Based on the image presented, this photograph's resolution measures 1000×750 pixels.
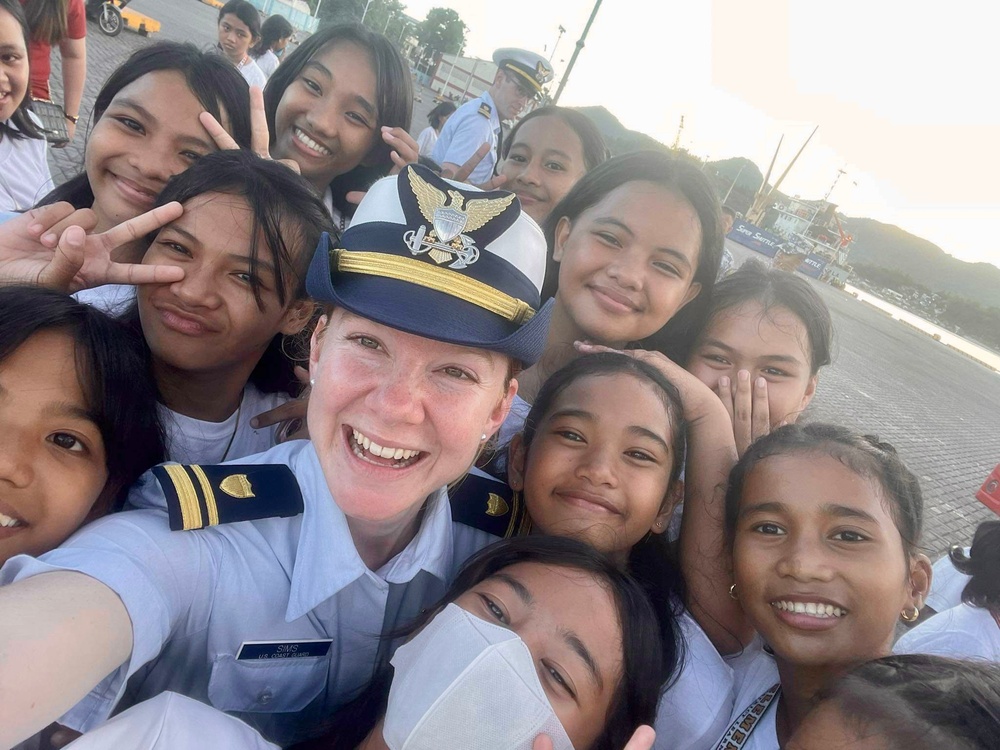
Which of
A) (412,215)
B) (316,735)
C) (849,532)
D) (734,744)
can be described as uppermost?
(412,215)

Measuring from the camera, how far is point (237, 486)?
1.66 m

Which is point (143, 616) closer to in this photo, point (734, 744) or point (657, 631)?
point (657, 631)

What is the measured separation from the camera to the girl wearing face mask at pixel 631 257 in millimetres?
2711

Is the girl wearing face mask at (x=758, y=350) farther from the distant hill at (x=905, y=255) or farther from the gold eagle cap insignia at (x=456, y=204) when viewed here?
the distant hill at (x=905, y=255)

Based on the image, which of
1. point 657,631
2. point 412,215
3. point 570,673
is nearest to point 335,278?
point 412,215

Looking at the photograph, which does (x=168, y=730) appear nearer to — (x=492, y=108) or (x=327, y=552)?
(x=327, y=552)

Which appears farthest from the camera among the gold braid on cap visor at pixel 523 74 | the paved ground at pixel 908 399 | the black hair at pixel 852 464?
the paved ground at pixel 908 399

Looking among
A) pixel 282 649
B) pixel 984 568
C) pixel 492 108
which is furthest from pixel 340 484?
pixel 492 108

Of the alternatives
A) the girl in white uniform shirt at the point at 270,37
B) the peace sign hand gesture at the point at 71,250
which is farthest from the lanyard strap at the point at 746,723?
the girl in white uniform shirt at the point at 270,37

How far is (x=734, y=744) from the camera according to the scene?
1898mm

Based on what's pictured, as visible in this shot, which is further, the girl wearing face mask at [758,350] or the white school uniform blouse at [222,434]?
the girl wearing face mask at [758,350]

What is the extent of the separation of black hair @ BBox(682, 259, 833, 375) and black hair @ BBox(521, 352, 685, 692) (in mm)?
757

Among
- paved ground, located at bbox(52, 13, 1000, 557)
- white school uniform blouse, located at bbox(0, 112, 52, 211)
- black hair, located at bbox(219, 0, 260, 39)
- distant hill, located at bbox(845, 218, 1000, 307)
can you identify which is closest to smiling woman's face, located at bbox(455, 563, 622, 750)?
white school uniform blouse, located at bbox(0, 112, 52, 211)

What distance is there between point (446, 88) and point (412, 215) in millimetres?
43156
